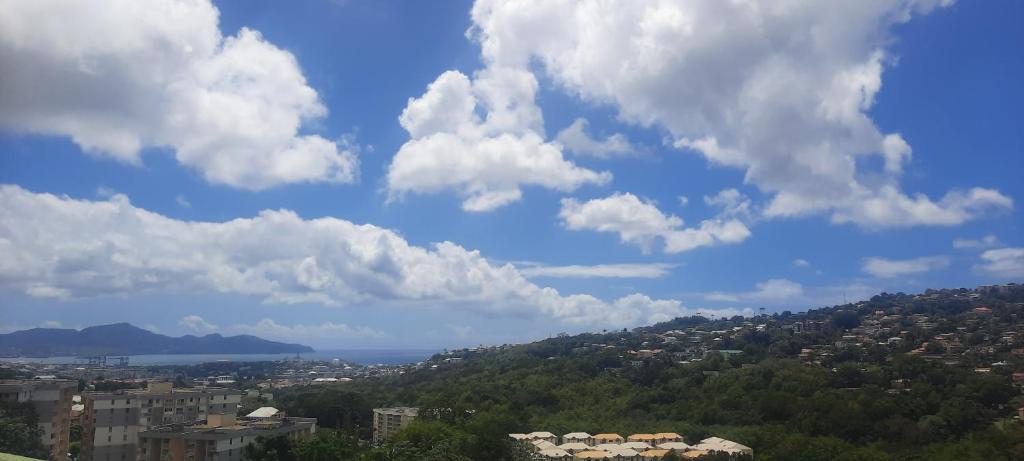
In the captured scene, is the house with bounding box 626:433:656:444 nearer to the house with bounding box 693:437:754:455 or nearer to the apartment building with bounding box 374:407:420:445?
the house with bounding box 693:437:754:455

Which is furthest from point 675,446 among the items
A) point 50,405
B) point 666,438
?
point 50,405

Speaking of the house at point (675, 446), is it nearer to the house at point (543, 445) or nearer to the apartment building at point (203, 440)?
the house at point (543, 445)

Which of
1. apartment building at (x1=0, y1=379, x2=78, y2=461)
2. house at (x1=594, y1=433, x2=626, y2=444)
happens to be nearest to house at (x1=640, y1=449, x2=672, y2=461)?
house at (x1=594, y1=433, x2=626, y2=444)

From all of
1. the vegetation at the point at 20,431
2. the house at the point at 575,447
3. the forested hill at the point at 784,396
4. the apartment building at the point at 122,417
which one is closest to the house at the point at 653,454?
the house at the point at 575,447

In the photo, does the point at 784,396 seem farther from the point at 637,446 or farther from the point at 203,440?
the point at 203,440

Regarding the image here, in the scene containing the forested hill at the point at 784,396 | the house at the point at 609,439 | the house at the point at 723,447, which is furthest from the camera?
the house at the point at 609,439

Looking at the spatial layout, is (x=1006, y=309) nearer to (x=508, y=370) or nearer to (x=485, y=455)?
(x=508, y=370)

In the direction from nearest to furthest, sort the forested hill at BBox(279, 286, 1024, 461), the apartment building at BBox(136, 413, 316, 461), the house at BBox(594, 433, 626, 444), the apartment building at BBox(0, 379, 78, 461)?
1. the apartment building at BBox(136, 413, 316, 461)
2. the apartment building at BBox(0, 379, 78, 461)
3. the forested hill at BBox(279, 286, 1024, 461)
4. the house at BBox(594, 433, 626, 444)

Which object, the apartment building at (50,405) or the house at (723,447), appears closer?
the house at (723,447)
